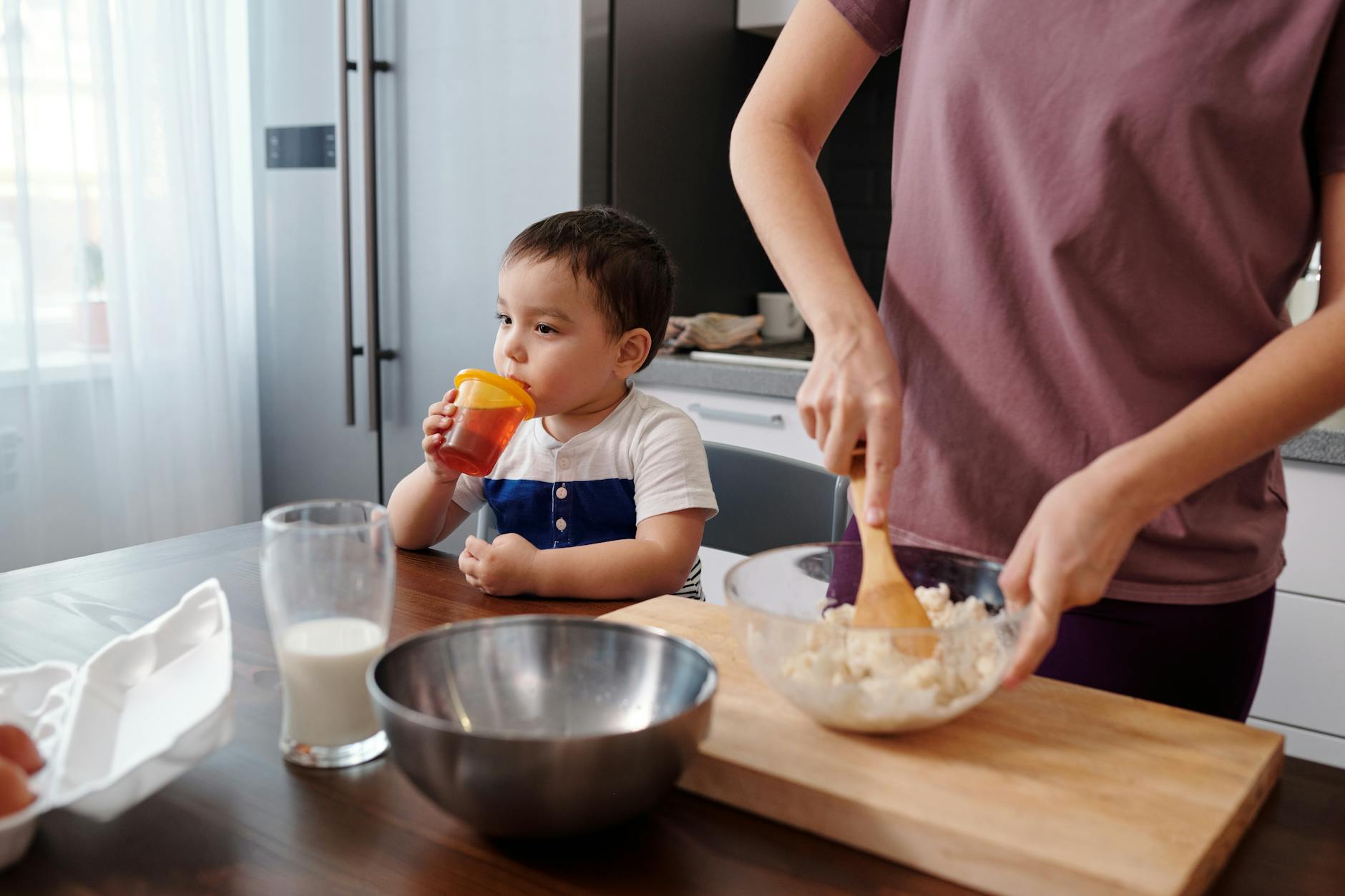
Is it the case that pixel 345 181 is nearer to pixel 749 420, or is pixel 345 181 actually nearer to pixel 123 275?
pixel 123 275

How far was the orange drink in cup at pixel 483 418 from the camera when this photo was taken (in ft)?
3.62

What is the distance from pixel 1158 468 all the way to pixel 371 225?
223 centimetres

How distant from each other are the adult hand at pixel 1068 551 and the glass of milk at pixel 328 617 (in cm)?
39

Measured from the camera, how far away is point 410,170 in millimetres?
2627

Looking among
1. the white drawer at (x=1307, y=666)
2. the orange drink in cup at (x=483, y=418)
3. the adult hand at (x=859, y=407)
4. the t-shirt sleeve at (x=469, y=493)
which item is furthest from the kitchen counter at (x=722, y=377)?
the adult hand at (x=859, y=407)

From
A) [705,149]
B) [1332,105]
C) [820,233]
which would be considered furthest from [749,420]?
[1332,105]

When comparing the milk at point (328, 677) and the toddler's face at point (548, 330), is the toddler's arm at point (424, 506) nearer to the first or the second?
the toddler's face at point (548, 330)

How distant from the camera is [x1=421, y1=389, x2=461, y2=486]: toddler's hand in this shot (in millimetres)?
1171

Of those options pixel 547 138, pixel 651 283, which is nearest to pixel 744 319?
pixel 547 138

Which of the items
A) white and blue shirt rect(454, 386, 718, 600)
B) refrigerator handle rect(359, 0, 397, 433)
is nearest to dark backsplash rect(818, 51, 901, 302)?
refrigerator handle rect(359, 0, 397, 433)

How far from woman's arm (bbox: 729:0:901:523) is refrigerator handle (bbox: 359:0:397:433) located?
69.4 inches

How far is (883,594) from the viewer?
771 millimetres

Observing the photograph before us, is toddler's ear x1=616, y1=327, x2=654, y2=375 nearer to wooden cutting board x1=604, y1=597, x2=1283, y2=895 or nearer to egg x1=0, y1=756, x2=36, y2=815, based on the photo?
wooden cutting board x1=604, y1=597, x2=1283, y2=895

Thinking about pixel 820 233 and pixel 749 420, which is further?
pixel 749 420
